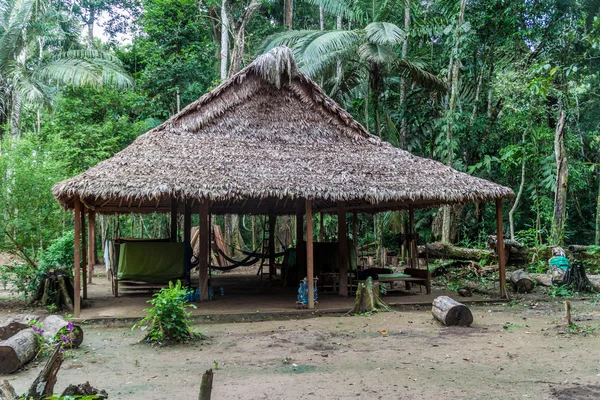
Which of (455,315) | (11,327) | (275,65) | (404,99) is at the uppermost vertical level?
(404,99)

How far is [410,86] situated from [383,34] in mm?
6698

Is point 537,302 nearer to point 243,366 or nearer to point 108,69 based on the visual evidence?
point 243,366

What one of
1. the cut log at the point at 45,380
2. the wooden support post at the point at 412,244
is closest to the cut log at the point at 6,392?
the cut log at the point at 45,380

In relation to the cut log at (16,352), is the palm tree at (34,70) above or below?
above

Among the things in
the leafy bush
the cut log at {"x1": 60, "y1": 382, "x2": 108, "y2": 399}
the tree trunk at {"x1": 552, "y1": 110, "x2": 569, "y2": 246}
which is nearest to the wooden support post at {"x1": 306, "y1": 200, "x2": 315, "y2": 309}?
the leafy bush

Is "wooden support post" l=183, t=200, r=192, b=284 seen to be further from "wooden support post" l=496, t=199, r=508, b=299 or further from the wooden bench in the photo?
"wooden support post" l=496, t=199, r=508, b=299

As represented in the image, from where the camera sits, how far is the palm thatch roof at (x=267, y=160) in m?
7.32

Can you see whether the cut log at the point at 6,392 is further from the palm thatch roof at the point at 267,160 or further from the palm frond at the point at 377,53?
the palm frond at the point at 377,53

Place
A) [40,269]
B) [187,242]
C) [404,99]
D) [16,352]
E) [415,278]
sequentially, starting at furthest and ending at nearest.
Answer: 1. [404,99]
2. [415,278]
3. [187,242]
4. [40,269]
5. [16,352]

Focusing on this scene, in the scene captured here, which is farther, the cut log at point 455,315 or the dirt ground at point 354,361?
the cut log at point 455,315

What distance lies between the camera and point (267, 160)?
8312 millimetres

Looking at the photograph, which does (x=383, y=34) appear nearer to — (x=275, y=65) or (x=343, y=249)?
(x=275, y=65)

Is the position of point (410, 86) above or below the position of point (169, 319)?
above

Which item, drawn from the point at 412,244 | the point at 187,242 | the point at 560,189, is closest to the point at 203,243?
the point at 187,242
